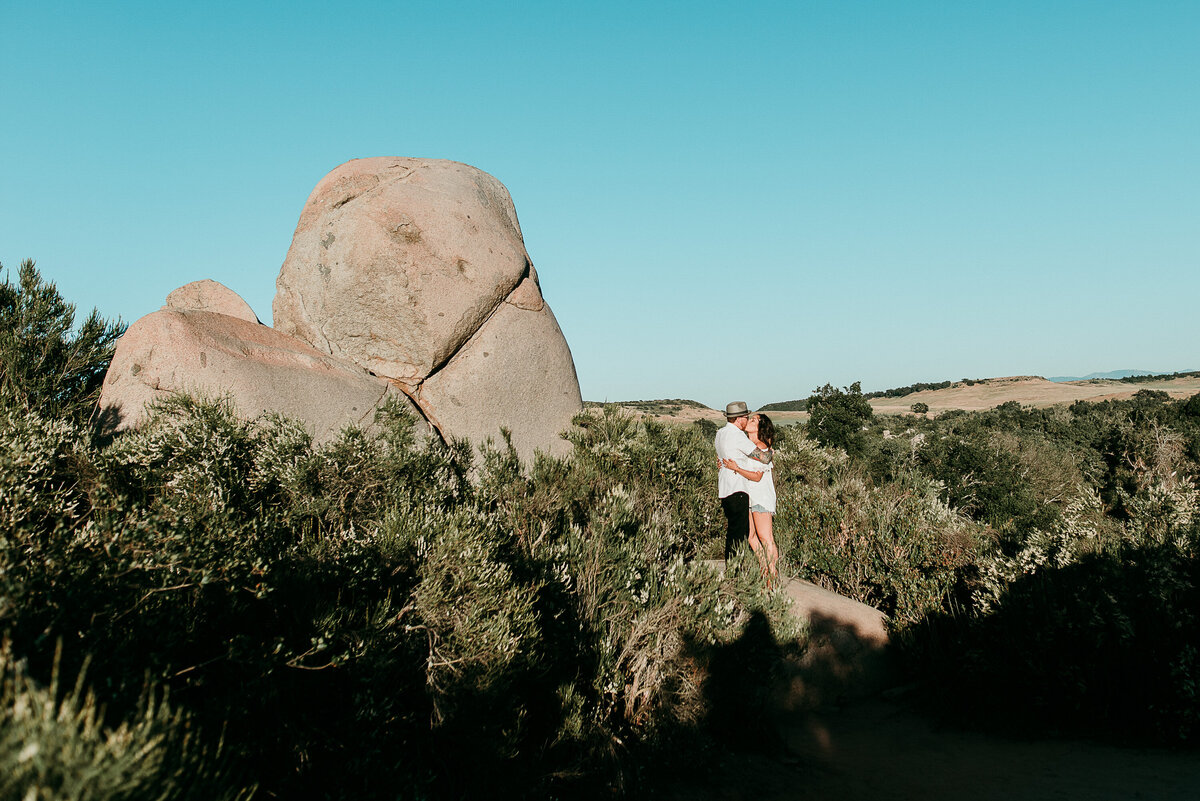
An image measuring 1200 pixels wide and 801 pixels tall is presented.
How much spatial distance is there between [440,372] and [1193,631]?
8271mm

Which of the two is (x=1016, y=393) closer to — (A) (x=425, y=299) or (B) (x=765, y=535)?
(B) (x=765, y=535)

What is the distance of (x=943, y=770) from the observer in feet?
20.8

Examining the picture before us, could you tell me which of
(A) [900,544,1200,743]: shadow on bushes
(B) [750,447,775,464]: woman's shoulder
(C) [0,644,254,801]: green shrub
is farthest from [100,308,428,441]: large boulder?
(A) [900,544,1200,743]: shadow on bushes

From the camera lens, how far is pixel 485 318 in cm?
932

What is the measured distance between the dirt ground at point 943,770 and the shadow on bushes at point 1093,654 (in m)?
0.30

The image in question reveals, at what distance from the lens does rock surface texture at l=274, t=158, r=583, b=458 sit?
8.84 metres

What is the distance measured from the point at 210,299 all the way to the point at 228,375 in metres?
2.71

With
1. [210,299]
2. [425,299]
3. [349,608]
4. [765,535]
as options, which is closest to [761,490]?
[765,535]

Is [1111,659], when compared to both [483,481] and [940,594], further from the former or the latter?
[483,481]

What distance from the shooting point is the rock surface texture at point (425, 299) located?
884 cm

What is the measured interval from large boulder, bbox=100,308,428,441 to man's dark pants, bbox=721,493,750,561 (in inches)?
168

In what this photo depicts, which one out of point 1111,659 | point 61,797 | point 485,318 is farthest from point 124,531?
point 1111,659

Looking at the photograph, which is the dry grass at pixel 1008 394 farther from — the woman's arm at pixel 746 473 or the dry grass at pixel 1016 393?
the woman's arm at pixel 746 473

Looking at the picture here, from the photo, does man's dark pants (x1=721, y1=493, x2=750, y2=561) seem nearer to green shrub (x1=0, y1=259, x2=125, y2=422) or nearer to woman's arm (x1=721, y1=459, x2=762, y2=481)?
woman's arm (x1=721, y1=459, x2=762, y2=481)
